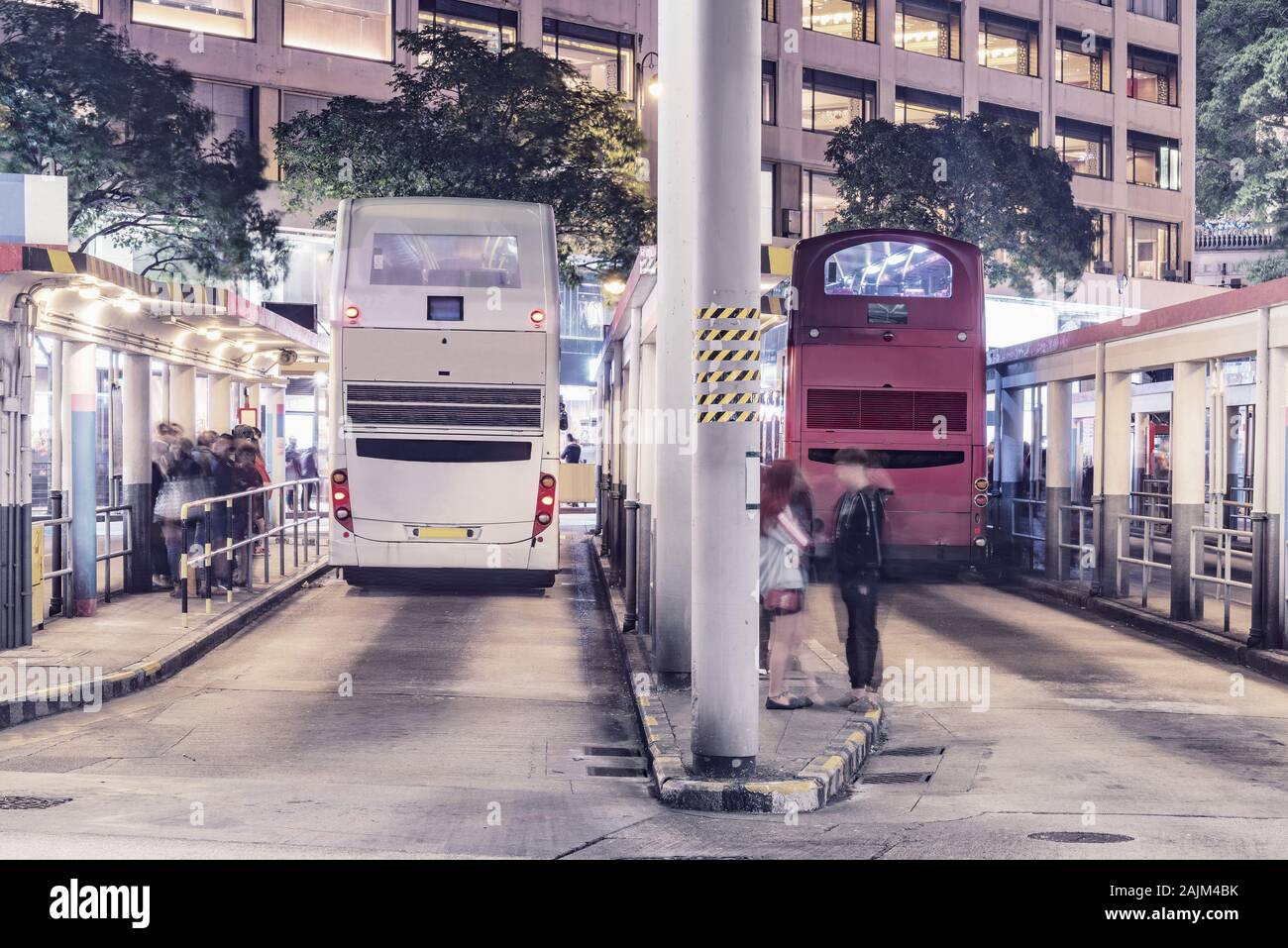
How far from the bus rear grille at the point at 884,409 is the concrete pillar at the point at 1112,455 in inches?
71.3

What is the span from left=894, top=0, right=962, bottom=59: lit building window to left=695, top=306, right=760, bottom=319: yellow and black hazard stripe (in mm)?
46253

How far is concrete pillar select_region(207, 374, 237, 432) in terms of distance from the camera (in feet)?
73.8

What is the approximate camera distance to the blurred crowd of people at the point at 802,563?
1118 cm

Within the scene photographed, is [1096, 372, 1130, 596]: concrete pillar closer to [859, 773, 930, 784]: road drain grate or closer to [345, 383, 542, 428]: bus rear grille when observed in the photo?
[345, 383, 542, 428]: bus rear grille

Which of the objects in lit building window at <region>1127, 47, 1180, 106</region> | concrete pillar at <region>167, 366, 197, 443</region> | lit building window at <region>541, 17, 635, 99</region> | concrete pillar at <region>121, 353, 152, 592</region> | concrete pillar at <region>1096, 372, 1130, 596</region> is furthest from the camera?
lit building window at <region>1127, 47, 1180, 106</region>

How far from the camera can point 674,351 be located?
39.5ft

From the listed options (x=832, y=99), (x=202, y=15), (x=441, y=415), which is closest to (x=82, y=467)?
(x=441, y=415)

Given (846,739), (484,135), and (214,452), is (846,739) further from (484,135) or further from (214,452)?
(484,135)

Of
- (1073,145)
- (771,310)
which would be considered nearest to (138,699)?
(771,310)

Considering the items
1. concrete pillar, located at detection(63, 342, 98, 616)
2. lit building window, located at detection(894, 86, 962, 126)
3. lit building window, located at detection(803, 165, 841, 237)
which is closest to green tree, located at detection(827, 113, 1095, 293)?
lit building window, located at detection(803, 165, 841, 237)

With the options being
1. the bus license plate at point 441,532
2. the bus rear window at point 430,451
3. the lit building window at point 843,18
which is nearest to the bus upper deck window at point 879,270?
the bus rear window at point 430,451
